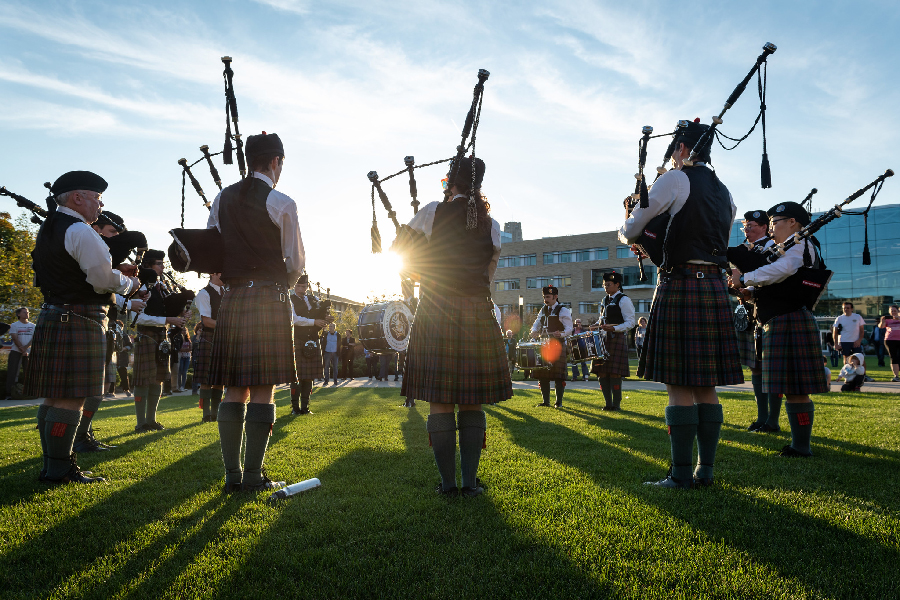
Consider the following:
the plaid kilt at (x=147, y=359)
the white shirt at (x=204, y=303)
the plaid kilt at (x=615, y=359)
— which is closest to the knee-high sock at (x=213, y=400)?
the plaid kilt at (x=147, y=359)

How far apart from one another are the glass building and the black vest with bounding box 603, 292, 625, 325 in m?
38.1

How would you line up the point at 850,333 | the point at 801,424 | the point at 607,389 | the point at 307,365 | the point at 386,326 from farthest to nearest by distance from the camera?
the point at 850,333 → the point at 386,326 → the point at 607,389 → the point at 307,365 → the point at 801,424

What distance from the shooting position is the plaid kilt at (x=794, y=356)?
3.77 metres

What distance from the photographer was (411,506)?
2516mm

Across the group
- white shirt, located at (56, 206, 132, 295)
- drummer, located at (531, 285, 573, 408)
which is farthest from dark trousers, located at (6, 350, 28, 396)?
drummer, located at (531, 285, 573, 408)

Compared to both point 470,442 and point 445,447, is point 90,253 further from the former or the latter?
point 470,442

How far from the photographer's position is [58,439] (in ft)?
10.4

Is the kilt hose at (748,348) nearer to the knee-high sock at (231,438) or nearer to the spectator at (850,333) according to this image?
the knee-high sock at (231,438)

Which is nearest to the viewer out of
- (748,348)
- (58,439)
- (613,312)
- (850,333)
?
(58,439)

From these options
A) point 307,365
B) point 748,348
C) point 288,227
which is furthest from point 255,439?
point 748,348

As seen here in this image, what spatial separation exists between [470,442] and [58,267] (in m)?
2.68

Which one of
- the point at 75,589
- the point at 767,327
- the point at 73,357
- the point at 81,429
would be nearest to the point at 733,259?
the point at 767,327

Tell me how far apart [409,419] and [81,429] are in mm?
3098

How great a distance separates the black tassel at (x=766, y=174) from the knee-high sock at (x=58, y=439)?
4.50 m
